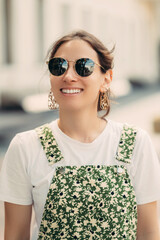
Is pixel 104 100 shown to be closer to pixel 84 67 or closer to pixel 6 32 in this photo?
pixel 84 67

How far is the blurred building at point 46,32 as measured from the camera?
11828 millimetres

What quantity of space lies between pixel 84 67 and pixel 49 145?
0.35 metres

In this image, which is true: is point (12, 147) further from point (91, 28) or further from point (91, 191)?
point (91, 28)

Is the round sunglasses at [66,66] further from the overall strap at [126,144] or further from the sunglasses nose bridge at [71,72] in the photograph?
the overall strap at [126,144]

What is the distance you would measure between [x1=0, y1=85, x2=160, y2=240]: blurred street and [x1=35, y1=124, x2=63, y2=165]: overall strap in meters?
2.27

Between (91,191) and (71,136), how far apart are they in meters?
0.28

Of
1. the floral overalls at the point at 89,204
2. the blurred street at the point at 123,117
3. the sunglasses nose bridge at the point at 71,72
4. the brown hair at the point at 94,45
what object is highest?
the brown hair at the point at 94,45

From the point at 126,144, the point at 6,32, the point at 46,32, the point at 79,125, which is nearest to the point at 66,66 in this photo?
the point at 79,125

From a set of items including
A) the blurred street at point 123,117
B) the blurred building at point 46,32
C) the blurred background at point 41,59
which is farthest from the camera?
the blurred building at point 46,32

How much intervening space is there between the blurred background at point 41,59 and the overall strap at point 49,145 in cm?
582

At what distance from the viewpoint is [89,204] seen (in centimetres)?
173

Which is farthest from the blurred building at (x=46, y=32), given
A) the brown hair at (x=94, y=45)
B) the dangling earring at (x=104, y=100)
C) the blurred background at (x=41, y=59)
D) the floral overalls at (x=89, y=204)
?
the floral overalls at (x=89, y=204)

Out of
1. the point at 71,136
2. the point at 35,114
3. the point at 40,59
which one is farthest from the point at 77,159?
the point at 40,59

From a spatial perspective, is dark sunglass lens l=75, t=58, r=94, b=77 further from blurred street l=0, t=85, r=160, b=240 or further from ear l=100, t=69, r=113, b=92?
blurred street l=0, t=85, r=160, b=240
